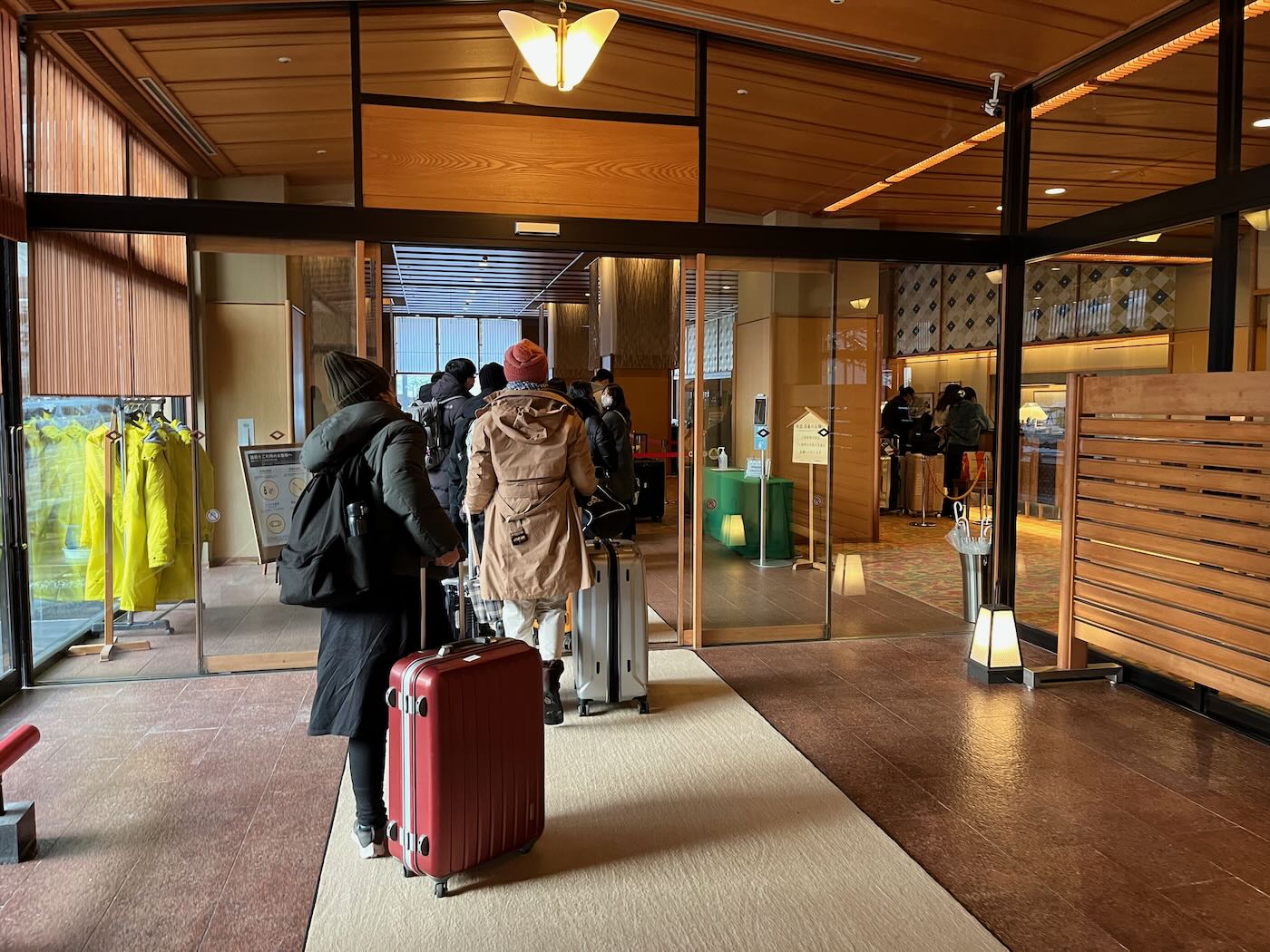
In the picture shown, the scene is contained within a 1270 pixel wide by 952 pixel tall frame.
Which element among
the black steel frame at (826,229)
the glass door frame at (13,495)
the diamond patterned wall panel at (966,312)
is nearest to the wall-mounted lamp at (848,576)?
the black steel frame at (826,229)

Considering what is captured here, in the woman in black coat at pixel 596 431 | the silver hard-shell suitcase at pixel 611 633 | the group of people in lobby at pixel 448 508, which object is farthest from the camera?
the woman in black coat at pixel 596 431

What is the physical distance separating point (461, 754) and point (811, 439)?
3672mm

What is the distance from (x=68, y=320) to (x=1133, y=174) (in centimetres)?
582

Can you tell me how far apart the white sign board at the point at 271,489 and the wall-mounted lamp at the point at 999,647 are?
378 centimetres

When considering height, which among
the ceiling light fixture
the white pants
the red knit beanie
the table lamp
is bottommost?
the white pants

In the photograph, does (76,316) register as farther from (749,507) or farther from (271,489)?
(749,507)

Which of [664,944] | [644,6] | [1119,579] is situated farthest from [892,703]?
[644,6]

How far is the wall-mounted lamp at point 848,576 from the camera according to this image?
638cm

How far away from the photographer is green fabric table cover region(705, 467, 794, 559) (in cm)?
566

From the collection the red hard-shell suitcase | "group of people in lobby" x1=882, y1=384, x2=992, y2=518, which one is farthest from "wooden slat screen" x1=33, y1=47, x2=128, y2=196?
"group of people in lobby" x1=882, y1=384, x2=992, y2=518

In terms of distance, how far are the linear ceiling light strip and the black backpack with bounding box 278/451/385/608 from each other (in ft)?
12.7

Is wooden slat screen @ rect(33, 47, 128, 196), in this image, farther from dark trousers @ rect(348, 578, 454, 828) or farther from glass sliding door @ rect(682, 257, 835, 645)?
dark trousers @ rect(348, 578, 454, 828)

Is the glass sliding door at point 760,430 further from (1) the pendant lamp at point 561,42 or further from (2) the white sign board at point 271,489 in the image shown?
(2) the white sign board at point 271,489

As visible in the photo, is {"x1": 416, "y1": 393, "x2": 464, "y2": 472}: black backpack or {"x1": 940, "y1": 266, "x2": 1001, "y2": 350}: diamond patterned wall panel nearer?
{"x1": 416, "y1": 393, "x2": 464, "y2": 472}: black backpack
